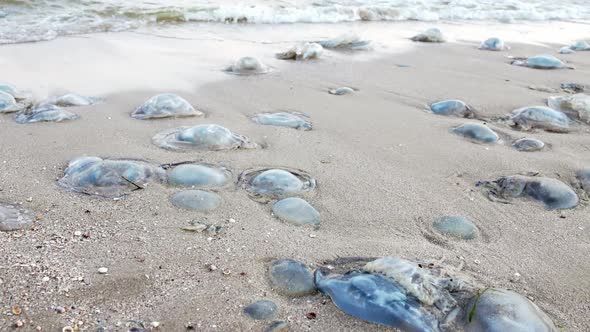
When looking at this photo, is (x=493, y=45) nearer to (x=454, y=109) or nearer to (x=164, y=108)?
(x=454, y=109)

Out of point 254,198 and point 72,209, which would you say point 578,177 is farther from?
point 72,209

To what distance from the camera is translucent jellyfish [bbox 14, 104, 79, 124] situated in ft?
10.2

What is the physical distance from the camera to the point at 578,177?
266cm

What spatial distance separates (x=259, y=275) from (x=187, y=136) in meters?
1.22

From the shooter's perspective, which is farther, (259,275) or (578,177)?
Answer: (578,177)

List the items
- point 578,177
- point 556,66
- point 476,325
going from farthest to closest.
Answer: point 556,66, point 578,177, point 476,325

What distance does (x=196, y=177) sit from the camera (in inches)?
95.7

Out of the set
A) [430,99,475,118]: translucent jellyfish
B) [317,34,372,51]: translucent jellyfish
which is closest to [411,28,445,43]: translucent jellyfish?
[317,34,372,51]: translucent jellyfish

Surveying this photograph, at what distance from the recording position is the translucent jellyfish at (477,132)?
10.1 feet

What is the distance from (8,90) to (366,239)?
265 cm

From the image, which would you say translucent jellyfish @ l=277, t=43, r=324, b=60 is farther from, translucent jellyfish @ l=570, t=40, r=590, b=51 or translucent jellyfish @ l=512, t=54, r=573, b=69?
translucent jellyfish @ l=570, t=40, r=590, b=51

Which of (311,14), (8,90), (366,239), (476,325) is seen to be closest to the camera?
(476,325)

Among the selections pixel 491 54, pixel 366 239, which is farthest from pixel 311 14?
pixel 366 239

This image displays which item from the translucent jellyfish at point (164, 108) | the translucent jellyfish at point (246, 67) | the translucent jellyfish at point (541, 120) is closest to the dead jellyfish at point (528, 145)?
the translucent jellyfish at point (541, 120)
